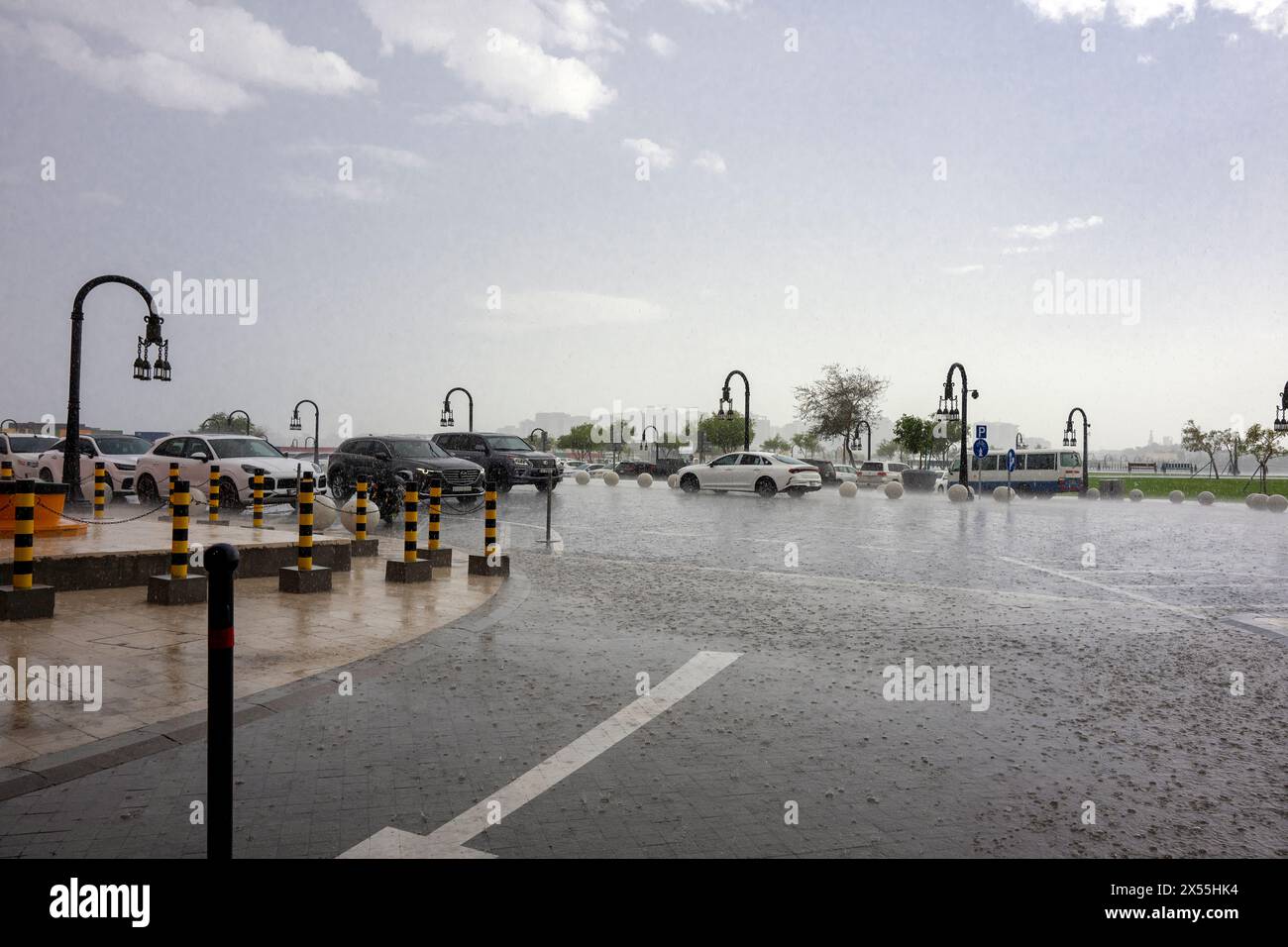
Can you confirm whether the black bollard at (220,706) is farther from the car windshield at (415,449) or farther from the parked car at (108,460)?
the parked car at (108,460)

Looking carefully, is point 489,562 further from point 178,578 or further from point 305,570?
point 178,578

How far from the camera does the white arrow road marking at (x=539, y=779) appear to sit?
131 inches

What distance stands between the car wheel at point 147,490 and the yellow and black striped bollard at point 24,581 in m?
14.0

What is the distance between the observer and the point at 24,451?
27.6 m

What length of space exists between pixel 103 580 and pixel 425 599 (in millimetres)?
3240

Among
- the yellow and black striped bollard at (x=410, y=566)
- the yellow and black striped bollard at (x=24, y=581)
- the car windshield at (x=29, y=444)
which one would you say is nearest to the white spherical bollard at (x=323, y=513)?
the yellow and black striped bollard at (x=410, y=566)

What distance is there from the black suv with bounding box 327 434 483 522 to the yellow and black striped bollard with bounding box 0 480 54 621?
13.8 m

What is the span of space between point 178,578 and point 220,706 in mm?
6015

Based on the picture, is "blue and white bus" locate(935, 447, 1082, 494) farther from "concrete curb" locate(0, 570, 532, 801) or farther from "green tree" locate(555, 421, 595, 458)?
"green tree" locate(555, 421, 595, 458)

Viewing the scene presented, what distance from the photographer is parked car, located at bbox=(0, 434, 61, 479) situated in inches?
991

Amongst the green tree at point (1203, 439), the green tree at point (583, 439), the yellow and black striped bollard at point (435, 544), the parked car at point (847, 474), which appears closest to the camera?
the yellow and black striped bollard at point (435, 544)

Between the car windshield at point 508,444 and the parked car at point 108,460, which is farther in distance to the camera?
the car windshield at point 508,444
